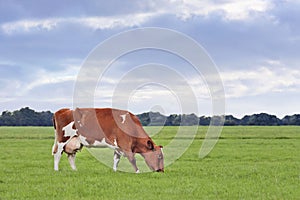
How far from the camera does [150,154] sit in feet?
57.6

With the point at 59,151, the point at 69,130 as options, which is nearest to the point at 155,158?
the point at 69,130

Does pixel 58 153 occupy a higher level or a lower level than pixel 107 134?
lower

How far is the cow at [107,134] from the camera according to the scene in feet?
58.0

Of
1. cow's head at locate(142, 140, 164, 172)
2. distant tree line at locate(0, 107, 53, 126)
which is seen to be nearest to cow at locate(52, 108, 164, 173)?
cow's head at locate(142, 140, 164, 172)

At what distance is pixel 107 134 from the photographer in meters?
18.2

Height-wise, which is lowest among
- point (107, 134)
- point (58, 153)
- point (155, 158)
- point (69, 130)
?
point (155, 158)

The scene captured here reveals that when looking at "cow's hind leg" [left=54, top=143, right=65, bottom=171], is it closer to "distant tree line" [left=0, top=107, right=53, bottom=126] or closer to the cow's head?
the cow's head

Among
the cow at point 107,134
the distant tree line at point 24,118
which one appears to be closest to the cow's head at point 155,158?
the cow at point 107,134

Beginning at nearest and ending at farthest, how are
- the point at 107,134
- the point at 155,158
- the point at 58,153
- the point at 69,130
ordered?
the point at 155,158 < the point at 107,134 < the point at 58,153 < the point at 69,130

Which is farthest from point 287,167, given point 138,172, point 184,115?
point 138,172

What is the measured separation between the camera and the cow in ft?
58.0

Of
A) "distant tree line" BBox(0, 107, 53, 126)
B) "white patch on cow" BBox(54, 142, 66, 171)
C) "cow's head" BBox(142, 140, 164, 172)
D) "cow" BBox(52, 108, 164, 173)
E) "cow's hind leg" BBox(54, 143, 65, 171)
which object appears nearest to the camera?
"cow's head" BBox(142, 140, 164, 172)

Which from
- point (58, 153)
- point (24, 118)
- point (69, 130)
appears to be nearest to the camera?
point (58, 153)

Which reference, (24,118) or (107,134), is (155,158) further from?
(24,118)
